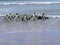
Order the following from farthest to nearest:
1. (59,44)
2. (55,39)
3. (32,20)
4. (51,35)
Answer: (32,20) → (51,35) → (55,39) → (59,44)

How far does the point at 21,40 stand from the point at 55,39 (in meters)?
1.34

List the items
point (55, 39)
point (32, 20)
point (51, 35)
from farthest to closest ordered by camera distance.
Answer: point (32, 20), point (51, 35), point (55, 39)

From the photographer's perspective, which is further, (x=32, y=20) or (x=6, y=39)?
(x=32, y=20)

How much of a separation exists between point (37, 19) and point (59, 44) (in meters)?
9.59

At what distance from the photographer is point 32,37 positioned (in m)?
12.0

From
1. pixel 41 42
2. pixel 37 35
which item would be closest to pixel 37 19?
pixel 37 35

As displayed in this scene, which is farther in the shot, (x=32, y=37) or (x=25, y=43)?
(x=32, y=37)

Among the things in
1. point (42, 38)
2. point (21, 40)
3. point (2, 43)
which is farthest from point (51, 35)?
point (2, 43)

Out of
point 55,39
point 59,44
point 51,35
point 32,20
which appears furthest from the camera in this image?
point 32,20

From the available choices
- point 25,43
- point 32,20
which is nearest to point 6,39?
point 25,43

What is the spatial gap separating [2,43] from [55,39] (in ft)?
6.88

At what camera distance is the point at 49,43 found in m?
10.7

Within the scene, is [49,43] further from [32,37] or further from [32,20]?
[32,20]

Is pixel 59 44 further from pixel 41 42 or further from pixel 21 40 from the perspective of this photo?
pixel 21 40
